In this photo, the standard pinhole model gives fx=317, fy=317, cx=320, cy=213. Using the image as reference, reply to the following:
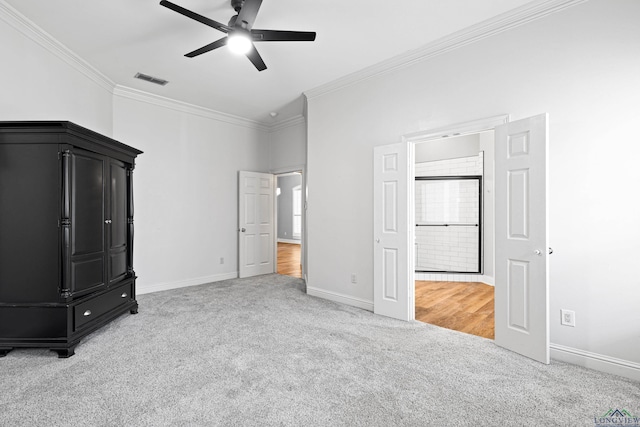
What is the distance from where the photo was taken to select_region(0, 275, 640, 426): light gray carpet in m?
1.90

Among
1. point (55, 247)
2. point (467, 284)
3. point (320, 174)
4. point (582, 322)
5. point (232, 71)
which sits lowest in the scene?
point (467, 284)

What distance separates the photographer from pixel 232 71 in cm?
404

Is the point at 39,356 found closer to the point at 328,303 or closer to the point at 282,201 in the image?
the point at 328,303

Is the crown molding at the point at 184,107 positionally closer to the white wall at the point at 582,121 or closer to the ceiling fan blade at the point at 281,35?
the ceiling fan blade at the point at 281,35

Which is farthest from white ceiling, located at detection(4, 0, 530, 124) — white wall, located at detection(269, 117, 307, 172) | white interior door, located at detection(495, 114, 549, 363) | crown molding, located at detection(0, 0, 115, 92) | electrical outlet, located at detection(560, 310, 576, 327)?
electrical outlet, located at detection(560, 310, 576, 327)

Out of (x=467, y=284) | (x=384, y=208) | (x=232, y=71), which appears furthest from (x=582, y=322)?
(x=232, y=71)

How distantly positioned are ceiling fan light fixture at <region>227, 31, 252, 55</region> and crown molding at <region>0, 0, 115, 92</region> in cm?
200

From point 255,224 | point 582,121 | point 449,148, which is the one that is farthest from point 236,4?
point 449,148

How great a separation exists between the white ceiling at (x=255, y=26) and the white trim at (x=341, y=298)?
295 cm

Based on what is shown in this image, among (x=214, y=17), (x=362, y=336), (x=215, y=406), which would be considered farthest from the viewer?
(x=362, y=336)

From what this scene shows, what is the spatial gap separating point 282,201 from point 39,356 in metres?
10.1

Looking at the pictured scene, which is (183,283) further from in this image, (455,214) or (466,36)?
(466,36)

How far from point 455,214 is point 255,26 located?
15.6ft

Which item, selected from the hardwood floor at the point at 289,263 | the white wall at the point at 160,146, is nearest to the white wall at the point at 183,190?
the white wall at the point at 160,146
